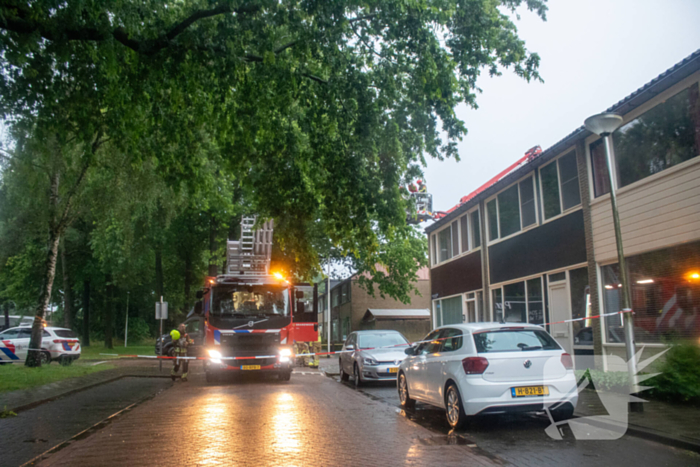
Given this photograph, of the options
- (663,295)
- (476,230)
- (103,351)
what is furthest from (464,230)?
(103,351)

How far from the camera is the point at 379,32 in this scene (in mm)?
10742

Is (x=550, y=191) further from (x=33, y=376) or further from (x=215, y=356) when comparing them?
(x=33, y=376)

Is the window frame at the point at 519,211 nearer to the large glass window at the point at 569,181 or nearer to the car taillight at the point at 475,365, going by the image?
the large glass window at the point at 569,181

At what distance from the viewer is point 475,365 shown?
8.63m

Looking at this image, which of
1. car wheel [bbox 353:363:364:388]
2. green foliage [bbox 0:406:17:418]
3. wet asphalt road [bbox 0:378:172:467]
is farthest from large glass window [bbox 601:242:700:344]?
green foliage [bbox 0:406:17:418]

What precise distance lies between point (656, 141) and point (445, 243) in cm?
1514

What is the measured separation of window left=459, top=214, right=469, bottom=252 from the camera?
24886 millimetres

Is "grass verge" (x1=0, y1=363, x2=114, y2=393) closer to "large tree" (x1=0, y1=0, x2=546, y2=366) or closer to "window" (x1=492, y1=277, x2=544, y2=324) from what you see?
"large tree" (x1=0, y1=0, x2=546, y2=366)

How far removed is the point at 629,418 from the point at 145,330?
5609 centimetres

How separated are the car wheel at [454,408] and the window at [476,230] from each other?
1485cm

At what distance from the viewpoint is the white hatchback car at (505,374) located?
8.53 meters

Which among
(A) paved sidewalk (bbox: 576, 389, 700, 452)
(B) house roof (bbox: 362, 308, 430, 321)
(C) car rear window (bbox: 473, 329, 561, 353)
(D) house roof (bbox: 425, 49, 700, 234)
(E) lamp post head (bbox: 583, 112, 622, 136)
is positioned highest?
(D) house roof (bbox: 425, 49, 700, 234)

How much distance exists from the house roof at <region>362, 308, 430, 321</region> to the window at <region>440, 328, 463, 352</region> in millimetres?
43598

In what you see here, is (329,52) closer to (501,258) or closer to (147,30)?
(147,30)
